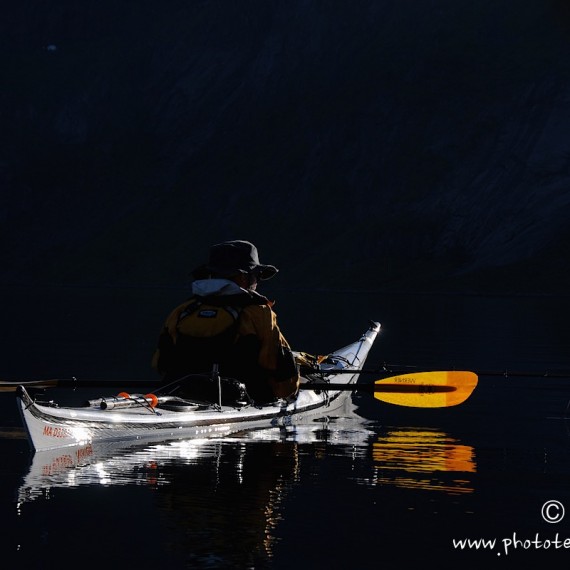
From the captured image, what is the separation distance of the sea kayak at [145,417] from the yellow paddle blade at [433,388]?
33.0 inches

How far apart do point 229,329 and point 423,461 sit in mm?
2743

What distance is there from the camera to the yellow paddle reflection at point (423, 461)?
46.3 feet

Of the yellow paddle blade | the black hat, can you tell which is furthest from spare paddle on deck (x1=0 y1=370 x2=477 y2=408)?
the black hat

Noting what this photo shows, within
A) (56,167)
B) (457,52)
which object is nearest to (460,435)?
(457,52)

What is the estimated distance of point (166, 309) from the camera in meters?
71.8

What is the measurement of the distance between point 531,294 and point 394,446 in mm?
109647

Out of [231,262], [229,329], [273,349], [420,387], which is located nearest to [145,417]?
[229,329]

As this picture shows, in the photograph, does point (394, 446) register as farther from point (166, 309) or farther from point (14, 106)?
point (14, 106)

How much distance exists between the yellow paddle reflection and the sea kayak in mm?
1150

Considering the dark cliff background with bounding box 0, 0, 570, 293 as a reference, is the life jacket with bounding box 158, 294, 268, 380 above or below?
below

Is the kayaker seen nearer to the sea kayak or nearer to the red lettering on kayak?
the sea kayak

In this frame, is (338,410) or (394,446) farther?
(338,410)

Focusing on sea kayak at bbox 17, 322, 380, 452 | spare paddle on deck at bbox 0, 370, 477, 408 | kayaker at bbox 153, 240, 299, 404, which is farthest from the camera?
spare paddle on deck at bbox 0, 370, 477, 408

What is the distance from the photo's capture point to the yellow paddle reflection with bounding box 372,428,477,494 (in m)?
14.1
